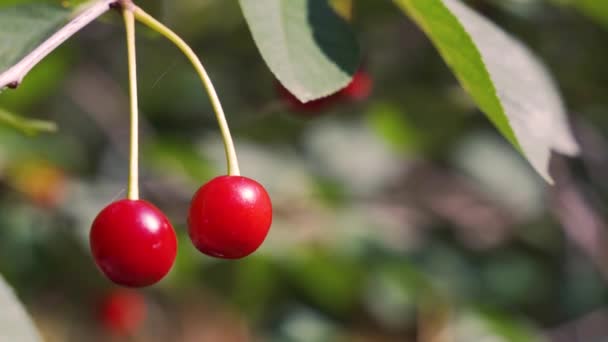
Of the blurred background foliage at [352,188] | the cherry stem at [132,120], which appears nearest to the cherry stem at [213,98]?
the cherry stem at [132,120]

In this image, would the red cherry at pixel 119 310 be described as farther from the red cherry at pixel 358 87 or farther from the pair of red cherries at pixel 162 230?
the pair of red cherries at pixel 162 230

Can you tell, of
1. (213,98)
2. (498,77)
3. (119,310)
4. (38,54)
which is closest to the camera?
(38,54)

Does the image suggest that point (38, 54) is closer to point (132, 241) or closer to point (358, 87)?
point (132, 241)

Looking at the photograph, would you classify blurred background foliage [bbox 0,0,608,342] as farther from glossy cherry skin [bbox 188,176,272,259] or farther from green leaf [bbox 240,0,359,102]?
glossy cherry skin [bbox 188,176,272,259]

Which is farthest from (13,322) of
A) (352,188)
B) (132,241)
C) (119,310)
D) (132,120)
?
(119,310)

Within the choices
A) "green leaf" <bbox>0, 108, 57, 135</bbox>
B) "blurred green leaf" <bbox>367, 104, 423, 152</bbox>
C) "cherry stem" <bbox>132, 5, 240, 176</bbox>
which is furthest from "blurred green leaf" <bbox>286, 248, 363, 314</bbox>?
"cherry stem" <bbox>132, 5, 240, 176</bbox>

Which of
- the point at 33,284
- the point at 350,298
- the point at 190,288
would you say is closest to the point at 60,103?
the point at 33,284
